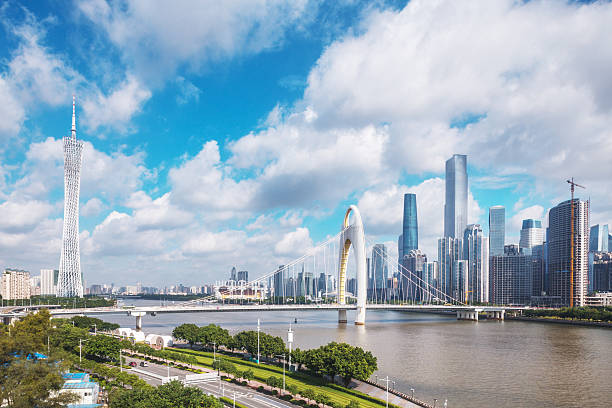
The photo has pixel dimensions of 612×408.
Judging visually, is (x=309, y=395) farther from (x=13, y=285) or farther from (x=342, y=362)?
(x=13, y=285)

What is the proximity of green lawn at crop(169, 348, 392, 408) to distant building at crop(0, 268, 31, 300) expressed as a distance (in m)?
87.2

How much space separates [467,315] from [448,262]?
67881 millimetres

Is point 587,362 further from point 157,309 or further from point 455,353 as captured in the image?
point 157,309

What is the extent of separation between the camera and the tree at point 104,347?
31375 mm

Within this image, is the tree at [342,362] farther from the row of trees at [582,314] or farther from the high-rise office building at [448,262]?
the high-rise office building at [448,262]

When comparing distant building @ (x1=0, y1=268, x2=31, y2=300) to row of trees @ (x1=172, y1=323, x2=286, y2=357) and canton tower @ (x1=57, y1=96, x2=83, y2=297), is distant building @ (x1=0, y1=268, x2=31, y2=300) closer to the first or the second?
canton tower @ (x1=57, y1=96, x2=83, y2=297)

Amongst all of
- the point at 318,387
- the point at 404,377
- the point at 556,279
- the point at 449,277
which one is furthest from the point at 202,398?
the point at 449,277

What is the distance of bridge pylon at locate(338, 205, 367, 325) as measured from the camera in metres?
62.2

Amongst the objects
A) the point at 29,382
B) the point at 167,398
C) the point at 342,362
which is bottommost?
the point at 342,362

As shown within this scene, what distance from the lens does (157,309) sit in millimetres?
54531

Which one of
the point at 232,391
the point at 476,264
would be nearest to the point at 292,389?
the point at 232,391

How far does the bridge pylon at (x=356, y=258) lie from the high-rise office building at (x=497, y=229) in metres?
135

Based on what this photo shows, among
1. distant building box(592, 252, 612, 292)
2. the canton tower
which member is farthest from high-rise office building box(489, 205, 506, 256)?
the canton tower

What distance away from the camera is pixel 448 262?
15262 cm
